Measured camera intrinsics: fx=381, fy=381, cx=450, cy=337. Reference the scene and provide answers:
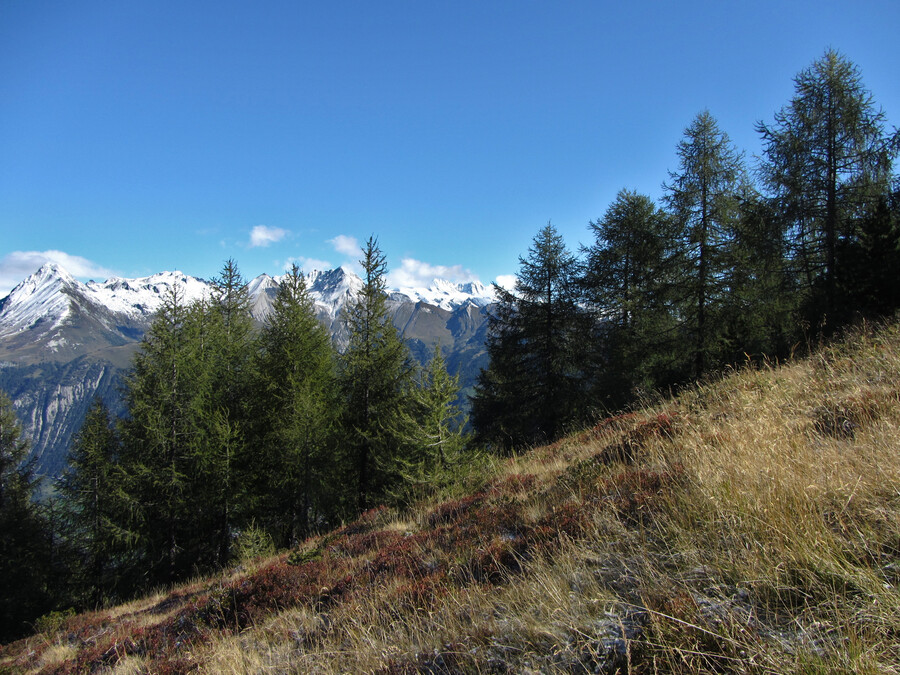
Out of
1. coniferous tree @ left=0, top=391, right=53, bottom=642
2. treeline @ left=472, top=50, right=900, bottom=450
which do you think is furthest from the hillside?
coniferous tree @ left=0, top=391, right=53, bottom=642

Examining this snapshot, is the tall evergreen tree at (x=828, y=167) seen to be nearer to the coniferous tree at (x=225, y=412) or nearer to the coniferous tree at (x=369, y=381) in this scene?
the coniferous tree at (x=369, y=381)

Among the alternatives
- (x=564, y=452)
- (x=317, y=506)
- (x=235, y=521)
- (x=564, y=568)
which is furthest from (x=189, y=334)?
(x=564, y=568)

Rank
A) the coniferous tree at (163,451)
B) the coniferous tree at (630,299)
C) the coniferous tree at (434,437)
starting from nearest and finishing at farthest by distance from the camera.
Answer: the coniferous tree at (434,437), the coniferous tree at (630,299), the coniferous tree at (163,451)

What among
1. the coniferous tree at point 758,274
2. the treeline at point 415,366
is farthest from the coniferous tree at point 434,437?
the coniferous tree at point 758,274

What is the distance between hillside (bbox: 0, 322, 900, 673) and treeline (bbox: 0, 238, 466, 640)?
32.5 feet

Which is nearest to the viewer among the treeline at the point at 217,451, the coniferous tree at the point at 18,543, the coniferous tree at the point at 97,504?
the treeline at the point at 217,451

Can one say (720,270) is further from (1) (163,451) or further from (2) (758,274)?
A: (1) (163,451)

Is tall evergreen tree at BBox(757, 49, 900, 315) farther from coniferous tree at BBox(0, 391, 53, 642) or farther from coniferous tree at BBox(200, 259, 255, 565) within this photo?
coniferous tree at BBox(0, 391, 53, 642)

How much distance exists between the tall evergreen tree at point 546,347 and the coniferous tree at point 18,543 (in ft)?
85.4

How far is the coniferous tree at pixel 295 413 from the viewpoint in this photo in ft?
55.3

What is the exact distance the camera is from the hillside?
1.93 m

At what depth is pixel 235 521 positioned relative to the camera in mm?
19328

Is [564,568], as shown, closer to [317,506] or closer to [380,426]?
[380,426]

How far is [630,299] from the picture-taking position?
18.8 m
